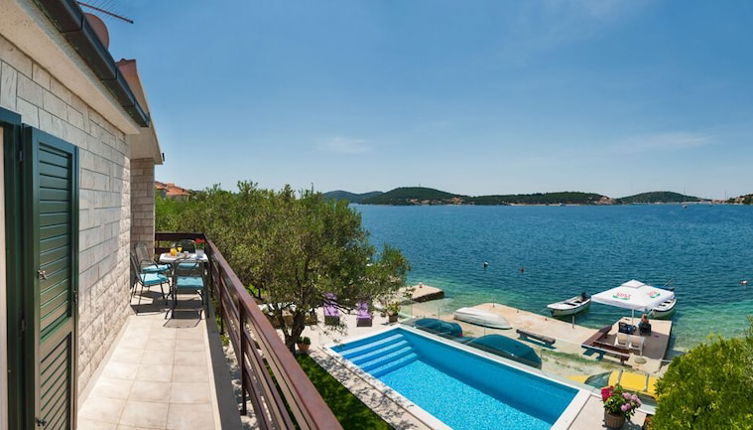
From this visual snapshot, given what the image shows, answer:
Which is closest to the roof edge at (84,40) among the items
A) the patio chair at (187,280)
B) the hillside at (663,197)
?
the patio chair at (187,280)

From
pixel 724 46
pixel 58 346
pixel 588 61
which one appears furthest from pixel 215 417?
pixel 724 46

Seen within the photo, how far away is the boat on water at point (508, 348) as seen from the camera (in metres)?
12.7

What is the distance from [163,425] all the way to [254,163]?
32691mm

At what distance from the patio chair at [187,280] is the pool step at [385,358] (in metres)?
8.95

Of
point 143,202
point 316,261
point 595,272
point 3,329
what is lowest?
point 595,272

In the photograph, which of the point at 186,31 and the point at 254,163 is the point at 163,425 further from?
the point at 254,163

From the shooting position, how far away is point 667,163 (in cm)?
7031

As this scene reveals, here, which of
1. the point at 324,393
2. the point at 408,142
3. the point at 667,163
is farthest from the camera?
the point at 667,163

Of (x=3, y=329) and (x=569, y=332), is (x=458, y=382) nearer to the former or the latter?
(x=569, y=332)

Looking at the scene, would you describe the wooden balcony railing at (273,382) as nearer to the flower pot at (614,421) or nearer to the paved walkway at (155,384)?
the paved walkway at (155,384)

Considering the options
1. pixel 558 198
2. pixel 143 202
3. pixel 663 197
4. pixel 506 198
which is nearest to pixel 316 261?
pixel 143 202

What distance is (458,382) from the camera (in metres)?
13.5

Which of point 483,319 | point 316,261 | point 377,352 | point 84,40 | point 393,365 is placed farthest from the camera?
point 483,319

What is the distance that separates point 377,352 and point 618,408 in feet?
28.0
